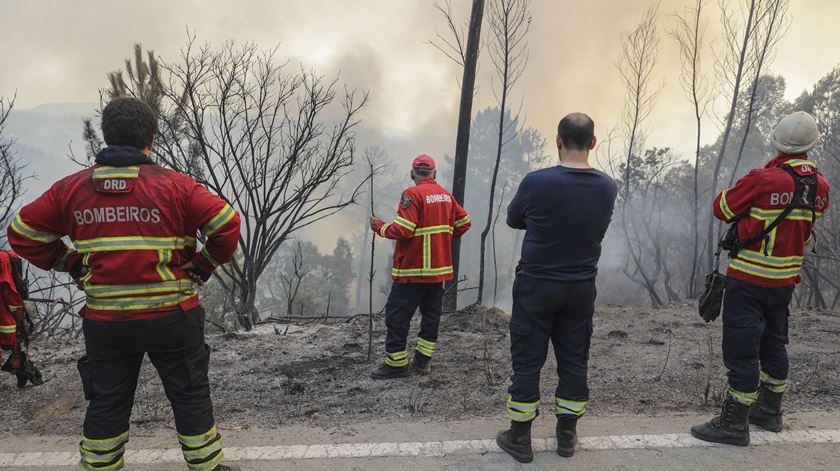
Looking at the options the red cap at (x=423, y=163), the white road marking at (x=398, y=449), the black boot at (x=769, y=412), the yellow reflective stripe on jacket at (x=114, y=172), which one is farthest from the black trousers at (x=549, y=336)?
the yellow reflective stripe on jacket at (x=114, y=172)

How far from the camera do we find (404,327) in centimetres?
416

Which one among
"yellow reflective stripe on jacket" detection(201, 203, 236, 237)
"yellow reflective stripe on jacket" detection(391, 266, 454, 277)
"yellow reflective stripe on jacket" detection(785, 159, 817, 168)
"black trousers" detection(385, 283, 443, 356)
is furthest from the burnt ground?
"yellow reflective stripe on jacket" detection(201, 203, 236, 237)

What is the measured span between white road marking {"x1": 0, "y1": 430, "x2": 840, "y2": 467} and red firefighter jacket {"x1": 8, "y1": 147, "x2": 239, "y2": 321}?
102cm

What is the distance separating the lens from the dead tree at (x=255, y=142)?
6.31 metres

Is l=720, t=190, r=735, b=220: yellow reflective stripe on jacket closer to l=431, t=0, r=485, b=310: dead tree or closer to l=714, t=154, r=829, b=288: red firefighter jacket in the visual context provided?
l=714, t=154, r=829, b=288: red firefighter jacket

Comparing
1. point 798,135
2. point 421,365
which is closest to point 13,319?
point 421,365

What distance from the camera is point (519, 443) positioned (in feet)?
8.66

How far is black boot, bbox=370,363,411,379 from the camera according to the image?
4.09 meters

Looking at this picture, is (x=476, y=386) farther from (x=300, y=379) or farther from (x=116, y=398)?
(x=116, y=398)

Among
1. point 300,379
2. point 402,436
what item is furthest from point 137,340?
point 300,379

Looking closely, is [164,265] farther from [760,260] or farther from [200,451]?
[760,260]

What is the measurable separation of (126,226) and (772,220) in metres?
3.22

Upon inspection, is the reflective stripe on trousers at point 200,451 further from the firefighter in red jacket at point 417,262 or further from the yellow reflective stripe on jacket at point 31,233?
the firefighter in red jacket at point 417,262

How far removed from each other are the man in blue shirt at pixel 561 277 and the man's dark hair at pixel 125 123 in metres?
1.83
